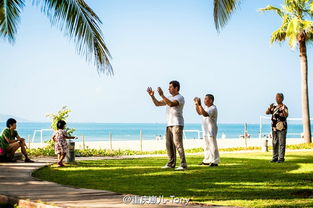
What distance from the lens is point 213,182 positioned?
9.71m

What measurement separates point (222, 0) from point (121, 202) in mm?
5115

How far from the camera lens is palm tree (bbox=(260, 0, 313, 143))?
2670 centimetres

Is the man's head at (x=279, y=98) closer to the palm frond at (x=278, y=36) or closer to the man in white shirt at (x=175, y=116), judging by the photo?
the man in white shirt at (x=175, y=116)

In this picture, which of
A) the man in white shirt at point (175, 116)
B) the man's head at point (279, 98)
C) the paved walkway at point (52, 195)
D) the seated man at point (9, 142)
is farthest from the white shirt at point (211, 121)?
the seated man at point (9, 142)

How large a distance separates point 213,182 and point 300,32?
18976mm

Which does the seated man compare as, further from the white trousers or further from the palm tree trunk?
the palm tree trunk

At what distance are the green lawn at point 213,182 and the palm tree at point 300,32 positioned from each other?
14289 mm

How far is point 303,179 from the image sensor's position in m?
10.0

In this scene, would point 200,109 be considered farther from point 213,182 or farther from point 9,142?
point 9,142

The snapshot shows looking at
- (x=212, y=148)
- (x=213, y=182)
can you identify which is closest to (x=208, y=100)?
(x=212, y=148)

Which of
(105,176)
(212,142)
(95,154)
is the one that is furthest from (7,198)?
(95,154)

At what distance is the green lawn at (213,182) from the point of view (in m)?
7.58

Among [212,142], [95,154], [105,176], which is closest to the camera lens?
[105,176]

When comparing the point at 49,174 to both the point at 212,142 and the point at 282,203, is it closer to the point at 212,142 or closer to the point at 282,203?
the point at 212,142
